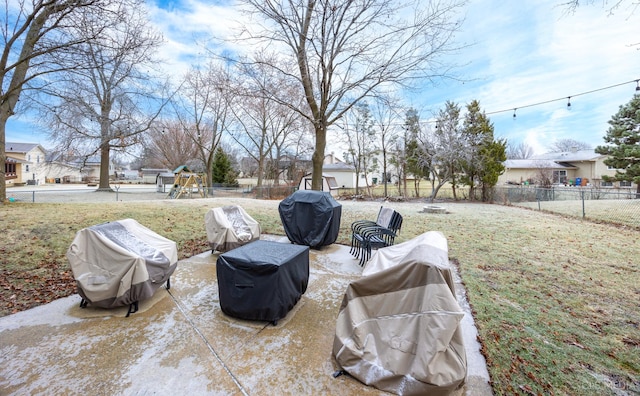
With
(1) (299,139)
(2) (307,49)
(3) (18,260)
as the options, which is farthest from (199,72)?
(3) (18,260)

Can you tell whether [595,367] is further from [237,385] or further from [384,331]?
[237,385]

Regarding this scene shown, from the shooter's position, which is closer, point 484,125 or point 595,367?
point 595,367

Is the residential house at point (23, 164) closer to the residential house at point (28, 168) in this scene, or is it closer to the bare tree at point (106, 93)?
the residential house at point (28, 168)

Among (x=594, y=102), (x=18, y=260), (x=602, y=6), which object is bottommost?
(x=18, y=260)

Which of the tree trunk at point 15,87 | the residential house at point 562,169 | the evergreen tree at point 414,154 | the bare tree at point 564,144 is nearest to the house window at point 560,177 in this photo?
the residential house at point 562,169

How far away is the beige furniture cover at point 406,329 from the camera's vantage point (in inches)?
77.2

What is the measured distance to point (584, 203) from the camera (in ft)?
43.5

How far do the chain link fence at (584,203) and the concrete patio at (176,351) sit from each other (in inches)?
402

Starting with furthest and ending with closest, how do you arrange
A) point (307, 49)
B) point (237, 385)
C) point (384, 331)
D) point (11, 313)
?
point (307, 49), point (11, 313), point (384, 331), point (237, 385)

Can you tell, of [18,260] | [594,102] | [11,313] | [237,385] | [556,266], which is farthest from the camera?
[594,102]

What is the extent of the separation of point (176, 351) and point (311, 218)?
3581 millimetres

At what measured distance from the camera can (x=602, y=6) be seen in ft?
10.6

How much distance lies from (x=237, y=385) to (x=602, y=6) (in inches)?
214

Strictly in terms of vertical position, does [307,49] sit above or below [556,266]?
above
